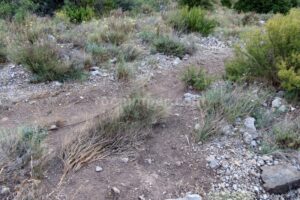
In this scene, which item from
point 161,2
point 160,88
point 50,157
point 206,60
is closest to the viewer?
point 50,157

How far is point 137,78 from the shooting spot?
16.3 ft

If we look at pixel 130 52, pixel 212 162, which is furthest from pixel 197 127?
pixel 130 52

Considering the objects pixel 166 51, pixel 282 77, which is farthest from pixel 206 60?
pixel 282 77

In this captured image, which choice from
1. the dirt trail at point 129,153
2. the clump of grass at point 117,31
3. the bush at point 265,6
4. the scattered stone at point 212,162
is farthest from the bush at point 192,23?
the bush at point 265,6

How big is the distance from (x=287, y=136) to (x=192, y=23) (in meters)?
4.28

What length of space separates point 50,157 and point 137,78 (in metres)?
2.10

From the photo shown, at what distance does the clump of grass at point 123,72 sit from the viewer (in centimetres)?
492

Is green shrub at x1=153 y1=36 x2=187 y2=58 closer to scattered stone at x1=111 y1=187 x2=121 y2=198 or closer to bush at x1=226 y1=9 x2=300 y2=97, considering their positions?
bush at x1=226 y1=9 x2=300 y2=97

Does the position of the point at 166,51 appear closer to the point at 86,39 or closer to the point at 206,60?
the point at 206,60

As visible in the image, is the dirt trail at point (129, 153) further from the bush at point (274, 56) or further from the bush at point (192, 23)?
the bush at point (192, 23)

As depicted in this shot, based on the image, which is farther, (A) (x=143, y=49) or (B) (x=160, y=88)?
(A) (x=143, y=49)

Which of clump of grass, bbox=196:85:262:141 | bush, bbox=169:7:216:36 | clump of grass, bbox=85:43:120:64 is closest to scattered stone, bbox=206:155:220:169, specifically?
clump of grass, bbox=196:85:262:141

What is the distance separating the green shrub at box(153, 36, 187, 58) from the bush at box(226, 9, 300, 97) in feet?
4.44

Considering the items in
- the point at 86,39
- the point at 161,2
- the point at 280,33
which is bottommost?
the point at 161,2
